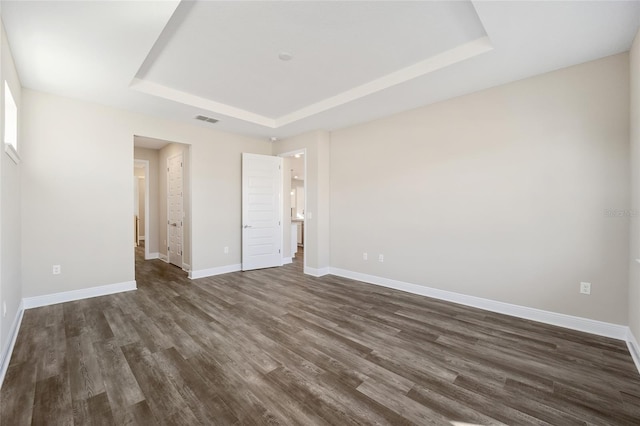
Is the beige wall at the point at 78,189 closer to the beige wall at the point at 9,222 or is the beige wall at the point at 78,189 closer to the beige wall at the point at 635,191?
the beige wall at the point at 9,222

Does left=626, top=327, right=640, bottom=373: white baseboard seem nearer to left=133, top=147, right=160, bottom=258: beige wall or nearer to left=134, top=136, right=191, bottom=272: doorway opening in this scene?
left=134, top=136, right=191, bottom=272: doorway opening

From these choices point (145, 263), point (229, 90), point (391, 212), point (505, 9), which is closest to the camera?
point (505, 9)

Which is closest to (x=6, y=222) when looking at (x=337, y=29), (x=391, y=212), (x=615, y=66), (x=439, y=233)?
(x=337, y=29)

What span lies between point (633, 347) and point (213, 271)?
551 cm

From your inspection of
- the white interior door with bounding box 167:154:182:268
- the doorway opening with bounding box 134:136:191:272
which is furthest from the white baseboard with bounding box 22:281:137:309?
the white interior door with bounding box 167:154:182:268

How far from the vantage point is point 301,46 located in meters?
2.67

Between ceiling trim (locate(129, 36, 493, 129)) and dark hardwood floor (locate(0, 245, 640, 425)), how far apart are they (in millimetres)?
2786

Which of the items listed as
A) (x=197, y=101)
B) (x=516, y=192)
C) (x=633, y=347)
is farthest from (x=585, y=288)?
(x=197, y=101)

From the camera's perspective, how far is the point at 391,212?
4.33 m

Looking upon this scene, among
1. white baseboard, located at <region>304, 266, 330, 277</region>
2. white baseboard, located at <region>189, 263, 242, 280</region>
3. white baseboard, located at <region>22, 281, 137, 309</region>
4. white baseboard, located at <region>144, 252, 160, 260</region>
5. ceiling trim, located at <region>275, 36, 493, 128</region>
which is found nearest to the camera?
ceiling trim, located at <region>275, 36, 493, 128</region>

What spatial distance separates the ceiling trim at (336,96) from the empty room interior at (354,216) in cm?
2

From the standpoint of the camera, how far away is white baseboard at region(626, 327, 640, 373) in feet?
7.22

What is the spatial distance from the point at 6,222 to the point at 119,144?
1.99 metres

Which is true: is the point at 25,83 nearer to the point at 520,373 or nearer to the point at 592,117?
the point at 520,373
